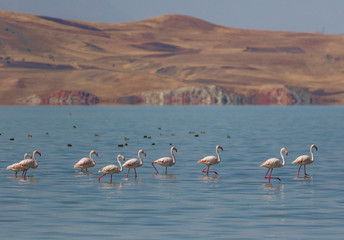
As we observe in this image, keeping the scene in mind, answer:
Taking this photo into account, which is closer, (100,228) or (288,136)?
(100,228)

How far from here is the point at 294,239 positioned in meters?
19.7

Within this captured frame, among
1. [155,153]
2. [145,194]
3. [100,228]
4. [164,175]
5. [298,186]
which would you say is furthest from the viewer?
[155,153]

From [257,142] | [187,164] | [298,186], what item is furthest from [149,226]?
[257,142]

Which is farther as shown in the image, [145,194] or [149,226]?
[145,194]

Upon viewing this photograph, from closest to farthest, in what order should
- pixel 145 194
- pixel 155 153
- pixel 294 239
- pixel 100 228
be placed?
1. pixel 294 239
2. pixel 100 228
3. pixel 145 194
4. pixel 155 153

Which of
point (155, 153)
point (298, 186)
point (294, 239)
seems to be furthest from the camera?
point (155, 153)

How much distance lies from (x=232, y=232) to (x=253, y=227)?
941 millimetres

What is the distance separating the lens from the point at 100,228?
69.7 ft

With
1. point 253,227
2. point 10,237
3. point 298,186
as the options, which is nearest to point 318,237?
point 253,227

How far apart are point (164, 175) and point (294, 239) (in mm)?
15462

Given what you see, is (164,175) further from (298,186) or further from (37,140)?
(37,140)

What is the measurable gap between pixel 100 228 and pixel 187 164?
1954cm

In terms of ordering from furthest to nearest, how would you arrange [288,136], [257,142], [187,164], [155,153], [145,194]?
[288,136] < [257,142] < [155,153] < [187,164] < [145,194]

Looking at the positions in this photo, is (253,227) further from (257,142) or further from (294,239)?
(257,142)
